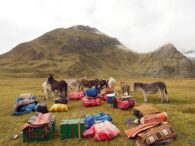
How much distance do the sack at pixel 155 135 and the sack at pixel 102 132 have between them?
5.74 feet

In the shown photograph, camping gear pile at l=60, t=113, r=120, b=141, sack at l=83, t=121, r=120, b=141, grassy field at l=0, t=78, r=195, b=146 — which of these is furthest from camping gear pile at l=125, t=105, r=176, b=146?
camping gear pile at l=60, t=113, r=120, b=141

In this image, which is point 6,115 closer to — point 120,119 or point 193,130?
point 120,119

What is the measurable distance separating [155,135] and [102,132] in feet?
11.4

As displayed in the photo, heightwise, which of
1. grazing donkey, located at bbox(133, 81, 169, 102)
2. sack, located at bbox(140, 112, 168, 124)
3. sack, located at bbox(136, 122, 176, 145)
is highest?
grazing donkey, located at bbox(133, 81, 169, 102)

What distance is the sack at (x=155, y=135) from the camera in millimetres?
15984

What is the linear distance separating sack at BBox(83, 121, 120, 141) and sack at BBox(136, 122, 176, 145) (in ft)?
5.74

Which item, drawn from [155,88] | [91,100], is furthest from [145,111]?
[155,88]

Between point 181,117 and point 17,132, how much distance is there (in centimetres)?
1360

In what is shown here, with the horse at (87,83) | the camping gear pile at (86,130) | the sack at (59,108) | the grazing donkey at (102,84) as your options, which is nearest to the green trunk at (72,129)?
the camping gear pile at (86,130)

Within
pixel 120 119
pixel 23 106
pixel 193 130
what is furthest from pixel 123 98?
pixel 23 106

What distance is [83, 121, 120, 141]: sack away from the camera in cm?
1702

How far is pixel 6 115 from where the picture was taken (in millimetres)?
25312

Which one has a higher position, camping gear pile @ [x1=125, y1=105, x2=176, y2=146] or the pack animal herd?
the pack animal herd

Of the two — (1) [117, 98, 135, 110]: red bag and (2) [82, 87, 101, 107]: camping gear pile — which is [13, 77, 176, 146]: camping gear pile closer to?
(1) [117, 98, 135, 110]: red bag
